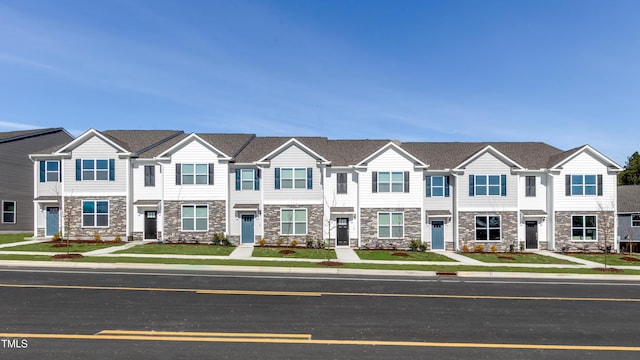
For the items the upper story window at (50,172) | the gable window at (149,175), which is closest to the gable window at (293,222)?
the gable window at (149,175)

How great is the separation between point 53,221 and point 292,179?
18679 mm

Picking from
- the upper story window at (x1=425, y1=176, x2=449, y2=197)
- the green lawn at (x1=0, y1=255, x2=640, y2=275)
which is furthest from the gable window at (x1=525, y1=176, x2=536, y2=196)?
the green lawn at (x1=0, y1=255, x2=640, y2=275)

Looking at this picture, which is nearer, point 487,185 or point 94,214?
point 94,214

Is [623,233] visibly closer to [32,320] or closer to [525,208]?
[525,208]

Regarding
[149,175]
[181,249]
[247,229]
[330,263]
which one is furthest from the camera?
[149,175]

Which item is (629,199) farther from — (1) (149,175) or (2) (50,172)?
(2) (50,172)

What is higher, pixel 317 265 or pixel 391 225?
pixel 391 225

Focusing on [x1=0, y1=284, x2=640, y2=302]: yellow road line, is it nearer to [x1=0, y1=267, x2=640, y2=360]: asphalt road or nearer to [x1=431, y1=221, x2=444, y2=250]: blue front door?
[x1=0, y1=267, x2=640, y2=360]: asphalt road

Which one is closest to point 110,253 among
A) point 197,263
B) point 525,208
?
point 197,263

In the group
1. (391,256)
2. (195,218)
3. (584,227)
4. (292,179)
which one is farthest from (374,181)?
(584,227)

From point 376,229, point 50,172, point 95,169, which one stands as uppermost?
point 95,169

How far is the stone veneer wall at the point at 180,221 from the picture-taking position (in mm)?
27547

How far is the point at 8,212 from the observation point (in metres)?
32.4

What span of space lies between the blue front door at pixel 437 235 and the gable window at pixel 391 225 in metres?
2.65
